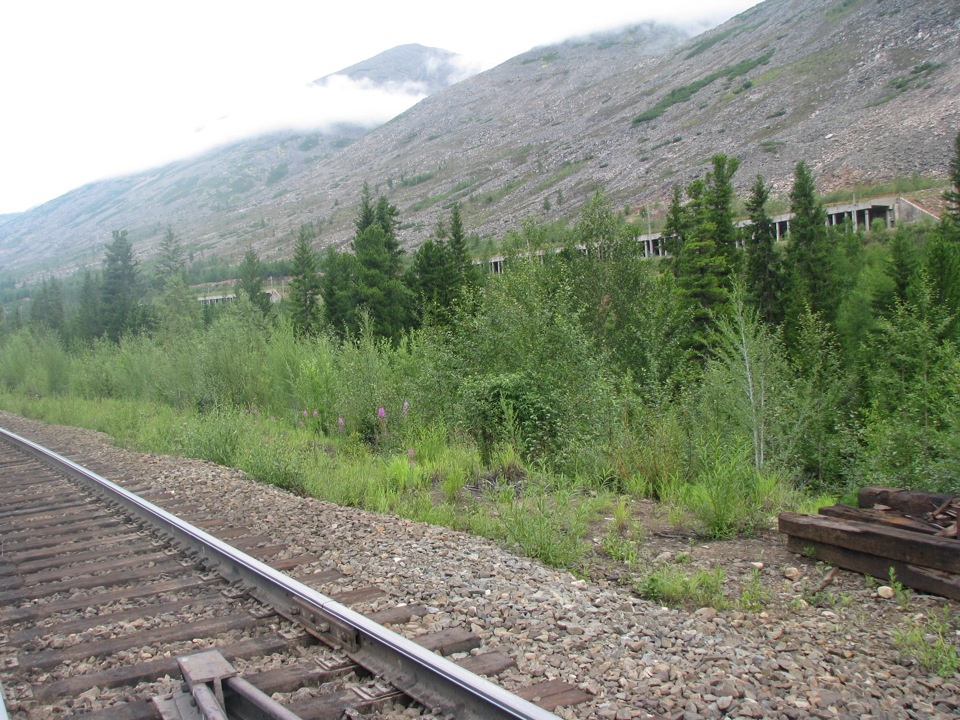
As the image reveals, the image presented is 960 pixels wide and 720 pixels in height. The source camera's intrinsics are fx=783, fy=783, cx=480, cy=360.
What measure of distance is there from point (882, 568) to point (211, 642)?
4177mm

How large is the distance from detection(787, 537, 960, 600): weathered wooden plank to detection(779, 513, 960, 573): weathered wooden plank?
37 millimetres

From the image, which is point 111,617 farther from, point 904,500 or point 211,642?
point 904,500

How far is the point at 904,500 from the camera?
5895 millimetres

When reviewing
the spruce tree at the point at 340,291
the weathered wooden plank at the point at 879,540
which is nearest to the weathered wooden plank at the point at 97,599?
the weathered wooden plank at the point at 879,540

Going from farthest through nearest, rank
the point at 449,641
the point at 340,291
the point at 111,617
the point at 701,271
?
1. the point at 340,291
2. the point at 701,271
3. the point at 111,617
4. the point at 449,641

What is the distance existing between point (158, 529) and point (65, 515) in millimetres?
1655

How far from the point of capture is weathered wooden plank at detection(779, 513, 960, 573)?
189 inches

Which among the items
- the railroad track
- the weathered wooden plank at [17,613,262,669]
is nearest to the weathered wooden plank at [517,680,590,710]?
the railroad track

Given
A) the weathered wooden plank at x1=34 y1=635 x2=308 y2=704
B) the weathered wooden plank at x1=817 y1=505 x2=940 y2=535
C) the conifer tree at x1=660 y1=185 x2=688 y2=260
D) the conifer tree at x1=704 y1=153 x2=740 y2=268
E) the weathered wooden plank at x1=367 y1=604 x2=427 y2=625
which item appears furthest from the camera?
the conifer tree at x1=660 y1=185 x2=688 y2=260

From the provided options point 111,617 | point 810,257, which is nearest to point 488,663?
point 111,617

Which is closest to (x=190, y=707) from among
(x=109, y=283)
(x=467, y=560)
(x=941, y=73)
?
(x=467, y=560)

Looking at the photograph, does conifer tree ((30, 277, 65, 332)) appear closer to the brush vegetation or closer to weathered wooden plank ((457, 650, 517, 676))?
the brush vegetation

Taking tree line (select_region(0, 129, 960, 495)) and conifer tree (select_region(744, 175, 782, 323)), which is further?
conifer tree (select_region(744, 175, 782, 323))

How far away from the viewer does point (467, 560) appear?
566 cm
